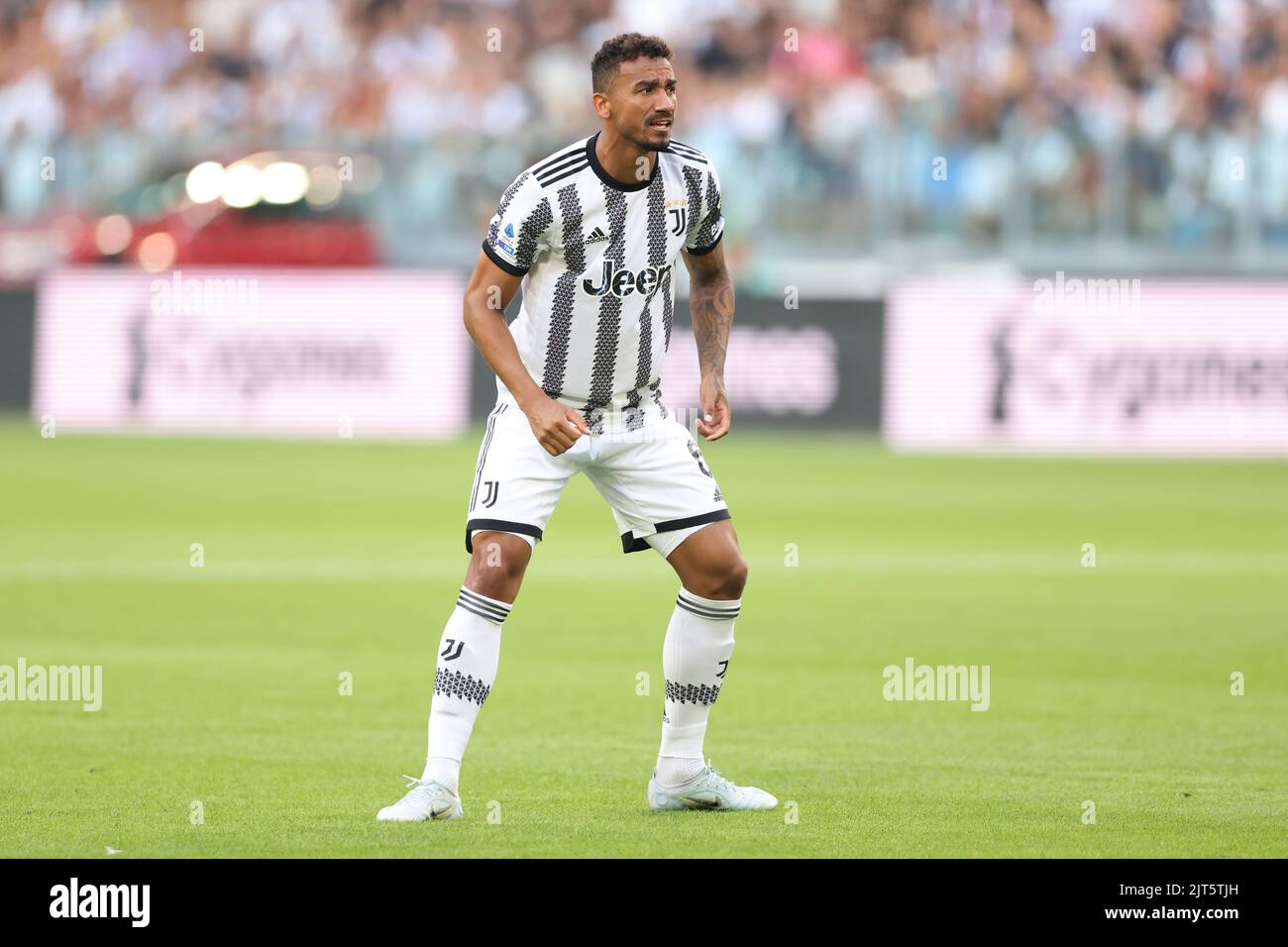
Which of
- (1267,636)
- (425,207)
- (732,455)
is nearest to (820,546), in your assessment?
(1267,636)

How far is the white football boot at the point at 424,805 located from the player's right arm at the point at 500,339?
3.79 ft

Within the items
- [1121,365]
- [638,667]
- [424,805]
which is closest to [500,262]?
[424,805]

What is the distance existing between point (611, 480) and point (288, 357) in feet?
A: 55.4

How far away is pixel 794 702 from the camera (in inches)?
372

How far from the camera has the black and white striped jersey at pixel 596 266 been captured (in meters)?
6.95

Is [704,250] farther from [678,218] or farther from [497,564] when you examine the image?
[497,564]

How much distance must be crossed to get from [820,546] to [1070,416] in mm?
7435

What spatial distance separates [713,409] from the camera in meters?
7.38

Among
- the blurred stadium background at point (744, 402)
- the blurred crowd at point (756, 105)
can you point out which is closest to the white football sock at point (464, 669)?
the blurred stadium background at point (744, 402)

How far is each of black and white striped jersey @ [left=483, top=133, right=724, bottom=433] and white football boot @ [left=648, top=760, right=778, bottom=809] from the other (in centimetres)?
123
